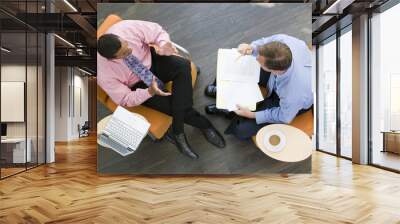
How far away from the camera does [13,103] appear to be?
7.33m

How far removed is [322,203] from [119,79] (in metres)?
3.93

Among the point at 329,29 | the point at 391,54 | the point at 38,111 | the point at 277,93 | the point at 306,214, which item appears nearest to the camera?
the point at 306,214

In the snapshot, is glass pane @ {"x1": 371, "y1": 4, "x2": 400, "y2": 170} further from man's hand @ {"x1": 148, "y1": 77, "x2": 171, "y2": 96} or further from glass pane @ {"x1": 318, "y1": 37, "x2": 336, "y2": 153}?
man's hand @ {"x1": 148, "y1": 77, "x2": 171, "y2": 96}

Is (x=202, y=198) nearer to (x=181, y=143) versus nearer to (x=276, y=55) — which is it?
(x=181, y=143)

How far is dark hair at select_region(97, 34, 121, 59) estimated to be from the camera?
6812 millimetres

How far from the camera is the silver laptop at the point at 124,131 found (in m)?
6.86

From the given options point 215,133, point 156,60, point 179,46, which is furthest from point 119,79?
point 215,133

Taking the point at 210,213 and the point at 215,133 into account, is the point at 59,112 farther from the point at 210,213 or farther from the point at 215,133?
the point at 210,213

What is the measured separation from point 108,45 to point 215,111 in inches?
87.7

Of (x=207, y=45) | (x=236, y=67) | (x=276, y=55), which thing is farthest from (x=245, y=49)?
(x=207, y=45)

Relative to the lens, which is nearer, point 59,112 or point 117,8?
point 117,8

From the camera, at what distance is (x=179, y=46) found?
6.93m

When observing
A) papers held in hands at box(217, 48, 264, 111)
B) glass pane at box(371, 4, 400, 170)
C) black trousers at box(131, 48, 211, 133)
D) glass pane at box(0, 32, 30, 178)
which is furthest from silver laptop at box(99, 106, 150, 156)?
glass pane at box(371, 4, 400, 170)

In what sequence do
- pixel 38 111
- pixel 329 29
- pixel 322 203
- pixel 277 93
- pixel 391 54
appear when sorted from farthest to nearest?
pixel 329 29 < pixel 38 111 < pixel 391 54 < pixel 277 93 < pixel 322 203
